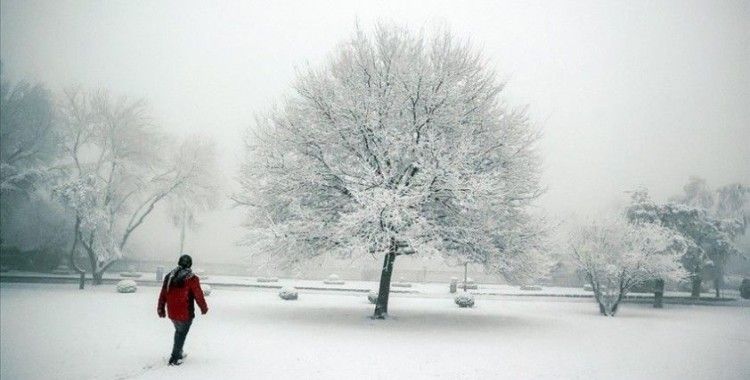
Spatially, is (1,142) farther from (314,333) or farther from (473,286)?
(473,286)

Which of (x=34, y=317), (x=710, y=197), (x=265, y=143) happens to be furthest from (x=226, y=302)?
(x=710, y=197)

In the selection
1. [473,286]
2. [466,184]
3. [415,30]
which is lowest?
[473,286]

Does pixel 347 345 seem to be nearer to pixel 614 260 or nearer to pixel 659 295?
pixel 614 260

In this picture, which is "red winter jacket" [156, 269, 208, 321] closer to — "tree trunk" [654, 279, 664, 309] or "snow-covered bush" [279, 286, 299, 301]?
"snow-covered bush" [279, 286, 299, 301]

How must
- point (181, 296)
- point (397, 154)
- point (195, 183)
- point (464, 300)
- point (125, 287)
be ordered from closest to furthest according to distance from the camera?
point (181, 296) → point (397, 154) → point (464, 300) → point (125, 287) → point (195, 183)

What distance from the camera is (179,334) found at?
8859 mm

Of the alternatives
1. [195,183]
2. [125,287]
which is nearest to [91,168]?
[195,183]

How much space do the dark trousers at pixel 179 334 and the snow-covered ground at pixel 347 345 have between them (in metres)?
0.30

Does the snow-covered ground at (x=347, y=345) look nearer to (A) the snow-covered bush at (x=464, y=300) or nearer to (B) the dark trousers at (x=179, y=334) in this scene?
(B) the dark trousers at (x=179, y=334)

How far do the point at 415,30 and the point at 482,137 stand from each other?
18.3 ft

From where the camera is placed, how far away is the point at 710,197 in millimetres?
43188

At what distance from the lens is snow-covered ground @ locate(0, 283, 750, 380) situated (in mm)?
9227

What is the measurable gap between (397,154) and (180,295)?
9.76 metres

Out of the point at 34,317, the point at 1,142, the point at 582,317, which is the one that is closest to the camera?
the point at 34,317
